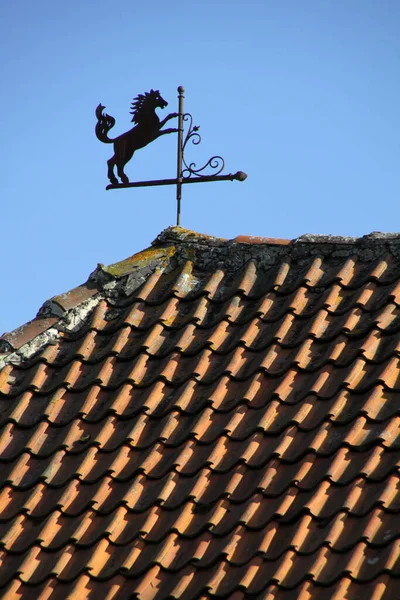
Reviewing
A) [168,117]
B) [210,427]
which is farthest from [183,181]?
[210,427]

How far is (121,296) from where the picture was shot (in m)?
5.66

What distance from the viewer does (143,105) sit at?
629cm

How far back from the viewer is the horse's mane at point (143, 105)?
20.6 ft

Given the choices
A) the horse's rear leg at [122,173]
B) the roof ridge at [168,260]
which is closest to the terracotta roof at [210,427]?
the roof ridge at [168,260]

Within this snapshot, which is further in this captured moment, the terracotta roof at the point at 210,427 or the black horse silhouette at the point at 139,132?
the black horse silhouette at the point at 139,132

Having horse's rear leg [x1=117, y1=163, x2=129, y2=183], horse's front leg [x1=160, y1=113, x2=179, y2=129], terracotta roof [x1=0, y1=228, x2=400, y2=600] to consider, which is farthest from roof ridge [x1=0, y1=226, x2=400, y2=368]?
horse's front leg [x1=160, y1=113, x2=179, y2=129]

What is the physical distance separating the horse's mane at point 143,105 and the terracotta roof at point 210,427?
906mm

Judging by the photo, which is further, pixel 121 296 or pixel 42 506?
pixel 121 296

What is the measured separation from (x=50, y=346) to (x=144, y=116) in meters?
1.74

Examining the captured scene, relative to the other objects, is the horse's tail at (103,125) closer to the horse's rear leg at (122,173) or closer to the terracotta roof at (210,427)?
the horse's rear leg at (122,173)

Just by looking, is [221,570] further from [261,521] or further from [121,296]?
[121,296]

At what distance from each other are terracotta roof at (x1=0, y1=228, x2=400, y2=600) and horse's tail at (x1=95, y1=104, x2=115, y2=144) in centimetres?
94

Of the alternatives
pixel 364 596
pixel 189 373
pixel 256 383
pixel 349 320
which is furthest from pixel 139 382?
pixel 364 596

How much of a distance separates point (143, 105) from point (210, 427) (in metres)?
2.56
